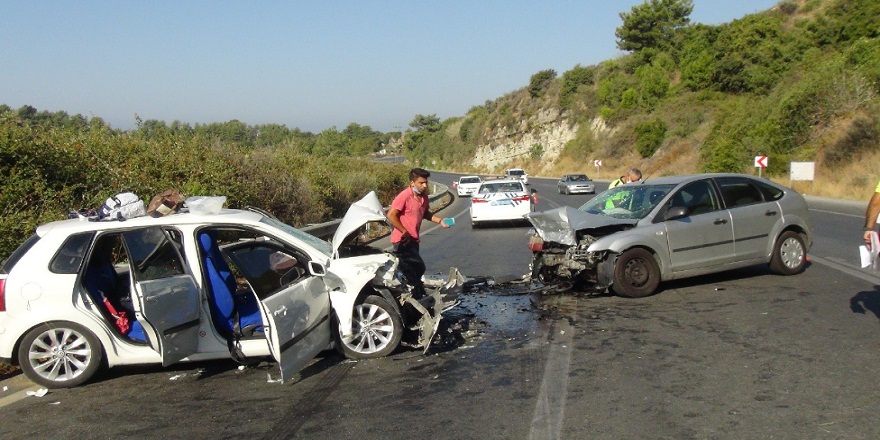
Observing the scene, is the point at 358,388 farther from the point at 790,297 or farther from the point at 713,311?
the point at 790,297

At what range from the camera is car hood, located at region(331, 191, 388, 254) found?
6.89 m

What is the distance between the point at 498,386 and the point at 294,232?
8.50 feet

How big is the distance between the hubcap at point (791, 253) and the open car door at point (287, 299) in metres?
6.72

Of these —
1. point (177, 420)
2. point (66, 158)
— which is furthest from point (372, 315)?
point (66, 158)

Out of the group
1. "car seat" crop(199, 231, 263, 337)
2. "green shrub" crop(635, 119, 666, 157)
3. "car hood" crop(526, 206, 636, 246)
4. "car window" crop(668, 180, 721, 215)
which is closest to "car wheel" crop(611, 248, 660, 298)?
"car hood" crop(526, 206, 636, 246)

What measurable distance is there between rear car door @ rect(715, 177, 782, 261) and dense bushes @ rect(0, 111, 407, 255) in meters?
8.78

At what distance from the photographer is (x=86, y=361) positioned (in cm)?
628

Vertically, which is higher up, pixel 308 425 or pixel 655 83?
pixel 655 83

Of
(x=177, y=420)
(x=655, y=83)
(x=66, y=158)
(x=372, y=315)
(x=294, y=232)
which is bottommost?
(x=177, y=420)

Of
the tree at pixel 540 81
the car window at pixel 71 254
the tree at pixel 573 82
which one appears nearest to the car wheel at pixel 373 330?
the car window at pixel 71 254

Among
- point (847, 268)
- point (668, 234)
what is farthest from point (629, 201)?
point (847, 268)

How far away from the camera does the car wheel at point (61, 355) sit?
619 cm

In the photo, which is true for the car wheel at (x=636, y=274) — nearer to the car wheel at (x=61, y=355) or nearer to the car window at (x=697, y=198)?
the car window at (x=697, y=198)

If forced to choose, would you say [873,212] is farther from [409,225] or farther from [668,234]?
[409,225]
